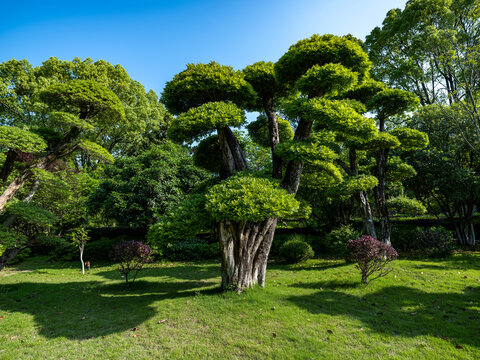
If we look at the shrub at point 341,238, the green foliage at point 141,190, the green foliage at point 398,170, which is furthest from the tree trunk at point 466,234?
the green foliage at point 141,190

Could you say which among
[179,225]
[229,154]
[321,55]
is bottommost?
[179,225]

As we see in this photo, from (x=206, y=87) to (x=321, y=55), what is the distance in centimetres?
397

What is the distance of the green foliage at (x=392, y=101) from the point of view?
10945mm

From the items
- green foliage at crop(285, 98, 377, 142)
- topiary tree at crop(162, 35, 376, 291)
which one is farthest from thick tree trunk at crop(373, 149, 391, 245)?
green foliage at crop(285, 98, 377, 142)

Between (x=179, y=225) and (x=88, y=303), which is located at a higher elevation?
(x=179, y=225)

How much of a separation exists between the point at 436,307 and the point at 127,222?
54.8 ft

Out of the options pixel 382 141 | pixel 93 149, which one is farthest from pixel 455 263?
pixel 93 149

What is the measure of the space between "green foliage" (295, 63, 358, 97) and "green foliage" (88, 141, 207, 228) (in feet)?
36.7

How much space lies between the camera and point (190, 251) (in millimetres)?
15375

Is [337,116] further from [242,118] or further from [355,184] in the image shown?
[355,184]

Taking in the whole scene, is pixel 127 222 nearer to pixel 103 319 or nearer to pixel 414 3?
pixel 103 319

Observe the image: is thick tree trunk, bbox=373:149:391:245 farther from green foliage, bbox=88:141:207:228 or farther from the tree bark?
green foliage, bbox=88:141:207:228

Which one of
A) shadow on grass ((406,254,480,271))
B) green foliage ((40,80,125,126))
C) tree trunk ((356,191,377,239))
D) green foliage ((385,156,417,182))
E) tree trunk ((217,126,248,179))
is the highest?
green foliage ((40,80,125,126))

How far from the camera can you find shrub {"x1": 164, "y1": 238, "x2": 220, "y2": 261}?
49.9ft
